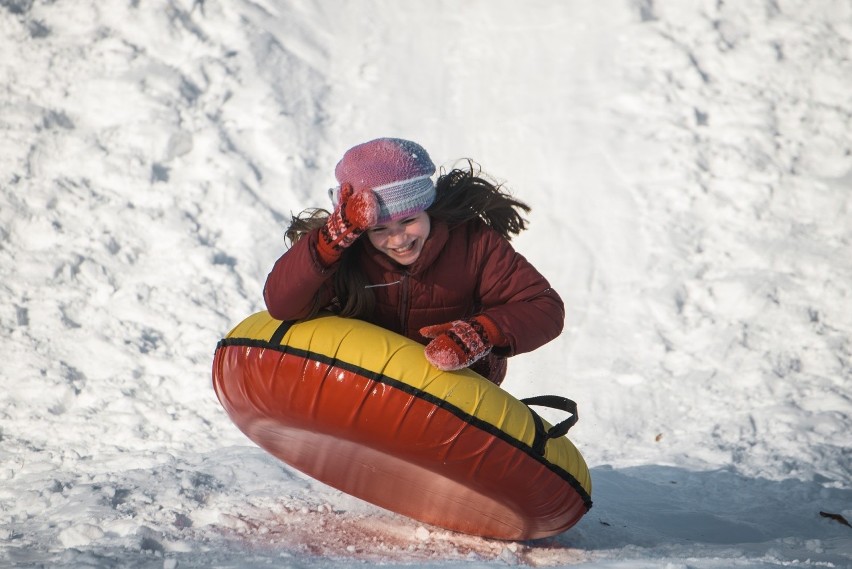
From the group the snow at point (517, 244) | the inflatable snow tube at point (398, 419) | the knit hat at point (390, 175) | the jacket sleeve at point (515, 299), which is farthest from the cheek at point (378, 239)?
the snow at point (517, 244)

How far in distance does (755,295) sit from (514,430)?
3.12 m

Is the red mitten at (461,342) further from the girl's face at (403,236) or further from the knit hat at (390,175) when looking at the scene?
the knit hat at (390,175)

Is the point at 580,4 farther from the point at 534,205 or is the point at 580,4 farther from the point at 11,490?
the point at 11,490

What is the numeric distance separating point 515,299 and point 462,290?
18 cm

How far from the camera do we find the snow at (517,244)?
306cm

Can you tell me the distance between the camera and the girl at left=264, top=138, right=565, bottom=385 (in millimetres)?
2395

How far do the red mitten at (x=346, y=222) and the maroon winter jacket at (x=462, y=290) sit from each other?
13 centimetres

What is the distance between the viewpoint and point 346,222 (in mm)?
2318

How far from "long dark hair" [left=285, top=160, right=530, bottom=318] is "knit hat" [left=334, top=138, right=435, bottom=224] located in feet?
0.64

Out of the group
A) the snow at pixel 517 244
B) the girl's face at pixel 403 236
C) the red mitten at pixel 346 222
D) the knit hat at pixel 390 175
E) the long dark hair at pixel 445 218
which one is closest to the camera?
the red mitten at pixel 346 222

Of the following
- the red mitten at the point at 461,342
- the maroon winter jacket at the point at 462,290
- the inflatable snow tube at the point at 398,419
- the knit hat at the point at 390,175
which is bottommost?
the inflatable snow tube at the point at 398,419

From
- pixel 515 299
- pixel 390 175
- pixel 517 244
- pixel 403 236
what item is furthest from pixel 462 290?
pixel 517 244

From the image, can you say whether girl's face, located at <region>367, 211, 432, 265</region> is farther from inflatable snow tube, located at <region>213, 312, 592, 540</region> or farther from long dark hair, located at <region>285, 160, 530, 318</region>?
inflatable snow tube, located at <region>213, 312, 592, 540</region>

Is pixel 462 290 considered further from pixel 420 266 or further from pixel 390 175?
pixel 390 175
